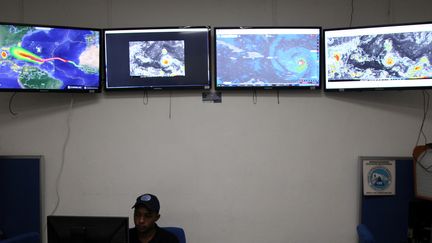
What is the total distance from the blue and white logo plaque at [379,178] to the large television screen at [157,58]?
1601 millimetres

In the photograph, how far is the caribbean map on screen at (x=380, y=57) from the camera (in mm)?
2699

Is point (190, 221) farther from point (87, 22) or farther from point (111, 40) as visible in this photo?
point (87, 22)

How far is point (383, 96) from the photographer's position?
117 inches

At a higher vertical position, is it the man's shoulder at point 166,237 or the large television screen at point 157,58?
the large television screen at point 157,58

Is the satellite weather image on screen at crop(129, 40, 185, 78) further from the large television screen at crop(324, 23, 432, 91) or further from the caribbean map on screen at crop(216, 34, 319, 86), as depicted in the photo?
the large television screen at crop(324, 23, 432, 91)

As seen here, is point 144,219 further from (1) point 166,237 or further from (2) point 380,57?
(2) point 380,57

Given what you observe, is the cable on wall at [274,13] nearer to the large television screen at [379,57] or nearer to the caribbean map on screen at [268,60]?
the caribbean map on screen at [268,60]

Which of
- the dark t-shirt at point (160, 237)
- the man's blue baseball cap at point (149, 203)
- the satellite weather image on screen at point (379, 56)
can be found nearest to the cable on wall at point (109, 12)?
the man's blue baseball cap at point (149, 203)

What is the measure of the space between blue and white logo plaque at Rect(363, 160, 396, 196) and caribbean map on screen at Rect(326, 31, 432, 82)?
29.5 inches

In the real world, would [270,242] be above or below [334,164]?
below

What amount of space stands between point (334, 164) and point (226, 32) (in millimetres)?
1514

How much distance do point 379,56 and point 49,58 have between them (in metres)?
2.77

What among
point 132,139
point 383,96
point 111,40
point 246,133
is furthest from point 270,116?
point 111,40

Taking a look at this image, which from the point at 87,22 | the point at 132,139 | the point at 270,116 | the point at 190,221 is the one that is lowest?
the point at 190,221
